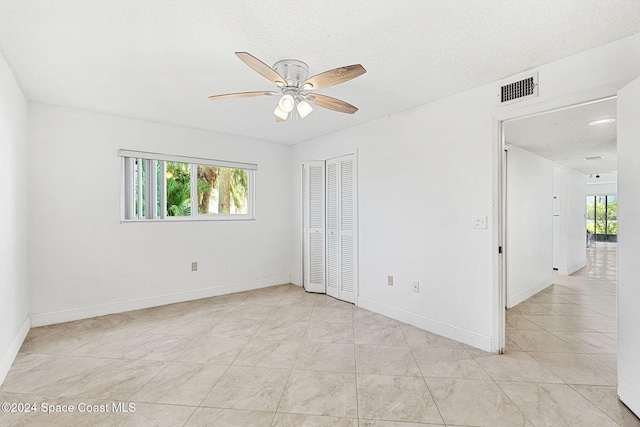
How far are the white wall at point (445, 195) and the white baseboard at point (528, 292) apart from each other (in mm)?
1521

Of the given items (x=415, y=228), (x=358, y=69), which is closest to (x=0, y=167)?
(x=358, y=69)

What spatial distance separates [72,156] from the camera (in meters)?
3.36

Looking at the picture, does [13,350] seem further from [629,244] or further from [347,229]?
[629,244]

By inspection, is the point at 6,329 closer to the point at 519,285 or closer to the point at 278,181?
the point at 278,181

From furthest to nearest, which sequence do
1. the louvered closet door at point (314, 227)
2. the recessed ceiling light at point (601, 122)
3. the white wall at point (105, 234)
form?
1. the louvered closet door at point (314, 227)
2. the white wall at point (105, 234)
3. the recessed ceiling light at point (601, 122)

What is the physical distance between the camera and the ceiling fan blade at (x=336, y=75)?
1800mm

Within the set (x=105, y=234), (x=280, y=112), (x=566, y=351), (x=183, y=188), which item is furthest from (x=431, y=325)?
(x=105, y=234)

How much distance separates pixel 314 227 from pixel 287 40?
9.90 feet

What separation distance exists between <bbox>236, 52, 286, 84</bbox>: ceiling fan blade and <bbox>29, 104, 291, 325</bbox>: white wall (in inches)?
103

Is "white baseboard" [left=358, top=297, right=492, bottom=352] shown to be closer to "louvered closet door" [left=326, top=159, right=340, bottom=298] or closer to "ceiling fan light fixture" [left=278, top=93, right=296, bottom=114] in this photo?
"louvered closet door" [left=326, top=159, right=340, bottom=298]

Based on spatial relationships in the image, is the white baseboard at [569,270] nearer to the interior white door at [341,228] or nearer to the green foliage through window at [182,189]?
the interior white door at [341,228]

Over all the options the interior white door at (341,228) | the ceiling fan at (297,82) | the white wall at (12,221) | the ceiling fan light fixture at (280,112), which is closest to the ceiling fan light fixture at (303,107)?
the ceiling fan at (297,82)

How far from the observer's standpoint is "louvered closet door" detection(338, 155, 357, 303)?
4.01m

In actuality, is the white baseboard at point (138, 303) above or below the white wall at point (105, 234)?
below
